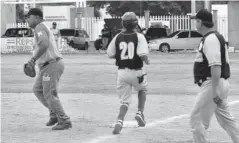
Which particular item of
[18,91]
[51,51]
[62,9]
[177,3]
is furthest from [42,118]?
[177,3]

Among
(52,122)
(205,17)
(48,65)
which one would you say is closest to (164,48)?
(52,122)

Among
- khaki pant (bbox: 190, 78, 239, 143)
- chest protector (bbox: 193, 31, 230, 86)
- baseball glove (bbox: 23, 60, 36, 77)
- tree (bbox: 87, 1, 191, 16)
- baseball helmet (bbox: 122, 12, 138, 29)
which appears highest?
tree (bbox: 87, 1, 191, 16)

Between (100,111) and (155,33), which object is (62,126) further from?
(155,33)

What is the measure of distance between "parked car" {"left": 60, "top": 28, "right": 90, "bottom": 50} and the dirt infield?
2176 cm

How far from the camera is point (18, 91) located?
54.2ft

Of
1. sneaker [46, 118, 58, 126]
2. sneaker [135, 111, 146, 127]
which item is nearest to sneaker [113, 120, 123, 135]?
sneaker [135, 111, 146, 127]

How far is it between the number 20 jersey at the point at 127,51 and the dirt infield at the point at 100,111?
0.98 metres

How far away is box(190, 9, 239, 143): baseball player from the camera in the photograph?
767 cm

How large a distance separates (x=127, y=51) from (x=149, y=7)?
188ft

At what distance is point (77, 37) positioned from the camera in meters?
43.4

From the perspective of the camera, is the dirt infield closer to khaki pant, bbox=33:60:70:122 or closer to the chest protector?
khaki pant, bbox=33:60:70:122

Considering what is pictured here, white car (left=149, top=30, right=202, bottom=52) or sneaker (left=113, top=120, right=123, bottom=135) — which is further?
white car (left=149, top=30, right=202, bottom=52)

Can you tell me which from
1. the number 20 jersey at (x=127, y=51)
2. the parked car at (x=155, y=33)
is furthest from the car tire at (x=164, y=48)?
the number 20 jersey at (x=127, y=51)

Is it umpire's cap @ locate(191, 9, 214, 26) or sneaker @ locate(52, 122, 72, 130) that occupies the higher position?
umpire's cap @ locate(191, 9, 214, 26)
